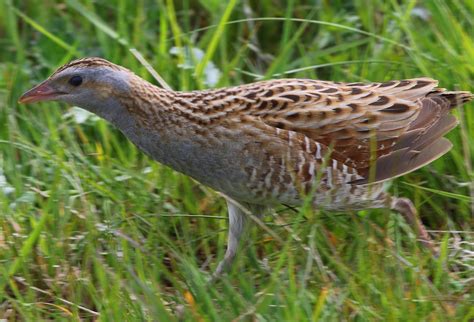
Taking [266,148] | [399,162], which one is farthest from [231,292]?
[399,162]

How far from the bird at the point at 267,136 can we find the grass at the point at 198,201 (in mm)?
159

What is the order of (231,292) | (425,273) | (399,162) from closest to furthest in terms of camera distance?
(231,292) → (425,273) → (399,162)

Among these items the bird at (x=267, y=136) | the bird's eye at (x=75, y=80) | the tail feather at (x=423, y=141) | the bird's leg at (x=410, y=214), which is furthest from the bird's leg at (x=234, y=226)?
the bird's eye at (x=75, y=80)

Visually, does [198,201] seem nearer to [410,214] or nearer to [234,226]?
[234,226]

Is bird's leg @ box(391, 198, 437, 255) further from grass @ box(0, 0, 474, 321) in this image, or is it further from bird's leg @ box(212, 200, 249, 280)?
bird's leg @ box(212, 200, 249, 280)

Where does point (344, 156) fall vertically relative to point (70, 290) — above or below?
above

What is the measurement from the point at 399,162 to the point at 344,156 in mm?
267

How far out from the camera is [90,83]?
493 cm

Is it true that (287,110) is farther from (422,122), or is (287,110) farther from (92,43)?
(92,43)

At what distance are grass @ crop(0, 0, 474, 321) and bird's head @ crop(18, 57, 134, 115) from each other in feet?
1.84

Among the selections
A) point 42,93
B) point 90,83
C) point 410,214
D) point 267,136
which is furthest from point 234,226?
point 42,93

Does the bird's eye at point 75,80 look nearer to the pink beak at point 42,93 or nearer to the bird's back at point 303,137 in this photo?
the pink beak at point 42,93

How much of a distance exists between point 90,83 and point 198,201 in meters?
0.95

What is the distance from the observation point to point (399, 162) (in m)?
5.12
